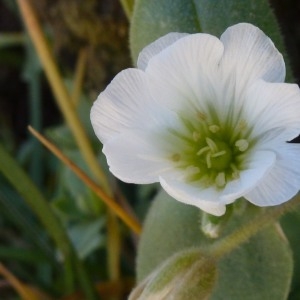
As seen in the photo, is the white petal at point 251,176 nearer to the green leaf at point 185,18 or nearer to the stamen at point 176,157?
the stamen at point 176,157

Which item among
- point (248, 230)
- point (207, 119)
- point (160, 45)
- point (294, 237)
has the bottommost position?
point (294, 237)

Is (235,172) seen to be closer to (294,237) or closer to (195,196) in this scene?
(195,196)

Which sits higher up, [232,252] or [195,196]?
[195,196]

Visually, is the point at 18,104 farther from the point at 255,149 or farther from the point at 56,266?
the point at 255,149

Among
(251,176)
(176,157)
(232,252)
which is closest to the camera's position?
(251,176)

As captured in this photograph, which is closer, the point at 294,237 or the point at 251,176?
the point at 251,176

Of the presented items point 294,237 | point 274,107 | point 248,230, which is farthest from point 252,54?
point 294,237
